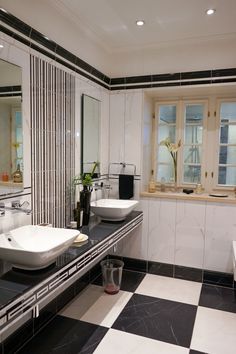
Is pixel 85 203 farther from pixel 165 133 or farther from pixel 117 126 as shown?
pixel 165 133

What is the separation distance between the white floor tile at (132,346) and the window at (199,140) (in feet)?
6.74

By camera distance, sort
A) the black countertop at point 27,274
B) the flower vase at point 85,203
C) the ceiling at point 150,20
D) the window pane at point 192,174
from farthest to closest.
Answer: the window pane at point 192,174 < the flower vase at point 85,203 < the ceiling at point 150,20 < the black countertop at point 27,274

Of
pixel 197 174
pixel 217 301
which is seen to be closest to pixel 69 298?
pixel 217 301

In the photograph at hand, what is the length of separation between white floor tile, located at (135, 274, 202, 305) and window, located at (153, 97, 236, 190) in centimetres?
123

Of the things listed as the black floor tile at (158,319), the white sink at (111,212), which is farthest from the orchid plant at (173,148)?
the black floor tile at (158,319)

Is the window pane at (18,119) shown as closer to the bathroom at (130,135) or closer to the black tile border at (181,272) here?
the bathroom at (130,135)

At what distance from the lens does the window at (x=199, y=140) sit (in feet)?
11.7

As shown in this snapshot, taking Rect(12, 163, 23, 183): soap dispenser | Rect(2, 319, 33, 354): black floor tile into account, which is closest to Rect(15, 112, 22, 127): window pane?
Rect(12, 163, 23, 183): soap dispenser

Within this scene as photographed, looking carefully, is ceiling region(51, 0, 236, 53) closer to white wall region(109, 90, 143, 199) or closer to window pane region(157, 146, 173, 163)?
white wall region(109, 90, 143, 199)

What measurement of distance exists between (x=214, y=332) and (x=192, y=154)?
2.10 m

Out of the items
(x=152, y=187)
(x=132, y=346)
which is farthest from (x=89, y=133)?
(x=132, y=346)

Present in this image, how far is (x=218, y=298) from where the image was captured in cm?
299

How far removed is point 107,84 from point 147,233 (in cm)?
195

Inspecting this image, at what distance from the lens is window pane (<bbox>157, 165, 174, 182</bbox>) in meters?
3.84
